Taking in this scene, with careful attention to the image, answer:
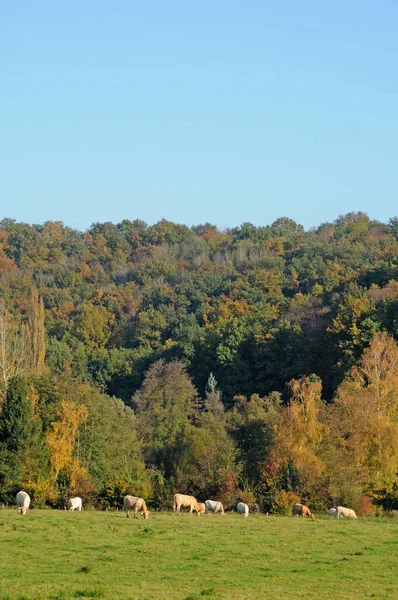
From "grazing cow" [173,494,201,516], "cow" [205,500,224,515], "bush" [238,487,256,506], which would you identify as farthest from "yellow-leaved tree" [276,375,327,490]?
"grazing cow" [173,494,201,516]

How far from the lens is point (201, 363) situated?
9394cm

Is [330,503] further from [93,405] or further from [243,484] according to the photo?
[93,405]

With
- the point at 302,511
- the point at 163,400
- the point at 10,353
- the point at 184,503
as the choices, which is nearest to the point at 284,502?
the point at 302,511

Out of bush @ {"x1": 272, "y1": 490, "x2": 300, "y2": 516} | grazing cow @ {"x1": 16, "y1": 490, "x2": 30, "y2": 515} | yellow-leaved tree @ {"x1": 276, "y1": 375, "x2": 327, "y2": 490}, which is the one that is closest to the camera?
grazing cow @ {"x1": 16, "y1": 490, "x2": 30, "y2": 515}

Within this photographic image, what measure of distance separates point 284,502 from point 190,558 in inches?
619

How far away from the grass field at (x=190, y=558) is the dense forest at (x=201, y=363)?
30.2ft

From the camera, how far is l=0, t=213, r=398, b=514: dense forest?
42344mm

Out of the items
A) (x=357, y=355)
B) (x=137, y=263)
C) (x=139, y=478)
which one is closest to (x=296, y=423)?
(x=139, y=478)

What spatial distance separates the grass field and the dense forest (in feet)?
30.2

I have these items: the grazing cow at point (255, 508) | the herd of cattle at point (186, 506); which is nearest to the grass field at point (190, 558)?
the herd of cattle at point (186, 506)

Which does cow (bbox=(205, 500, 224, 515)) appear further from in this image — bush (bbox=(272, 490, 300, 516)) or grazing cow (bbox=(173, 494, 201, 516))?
bush (bbox=(272, 490, 300, 516))

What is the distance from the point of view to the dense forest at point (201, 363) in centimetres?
4234

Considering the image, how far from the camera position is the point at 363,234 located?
6206 inches

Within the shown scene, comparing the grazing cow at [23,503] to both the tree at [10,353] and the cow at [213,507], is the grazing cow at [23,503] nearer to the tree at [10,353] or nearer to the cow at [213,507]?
the cow at [213,507]
